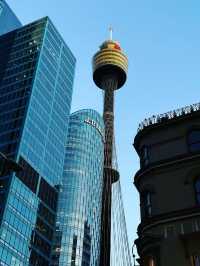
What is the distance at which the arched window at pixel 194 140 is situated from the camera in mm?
33469

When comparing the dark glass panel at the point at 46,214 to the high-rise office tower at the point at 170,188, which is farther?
the dark glass panel at the point at 46,214

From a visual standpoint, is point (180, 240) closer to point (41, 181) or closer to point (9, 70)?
point (41, 181)

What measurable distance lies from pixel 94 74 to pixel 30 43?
26283 millimetres

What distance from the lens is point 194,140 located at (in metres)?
34.1

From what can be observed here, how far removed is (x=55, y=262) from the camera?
145000 mm

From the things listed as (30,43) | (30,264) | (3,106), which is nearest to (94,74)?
(30,43)

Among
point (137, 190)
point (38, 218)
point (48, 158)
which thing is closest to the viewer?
point (137, 190)

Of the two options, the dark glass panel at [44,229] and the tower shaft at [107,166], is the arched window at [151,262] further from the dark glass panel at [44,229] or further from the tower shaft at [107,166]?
the tower shaft at [107,166]

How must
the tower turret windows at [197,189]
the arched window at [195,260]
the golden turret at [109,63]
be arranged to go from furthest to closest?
the golden turret at [109,63] → the tower turret windows at [197,189] → the arched window at [195,260]

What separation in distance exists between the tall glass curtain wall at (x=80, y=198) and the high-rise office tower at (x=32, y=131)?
22.0 meters

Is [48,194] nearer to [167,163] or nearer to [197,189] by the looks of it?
[167,163]

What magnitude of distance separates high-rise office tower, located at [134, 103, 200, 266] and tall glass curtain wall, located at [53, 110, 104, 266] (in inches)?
4625

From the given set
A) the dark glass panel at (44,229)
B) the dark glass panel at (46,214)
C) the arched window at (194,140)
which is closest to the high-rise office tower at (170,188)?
the arched window at (194,140)

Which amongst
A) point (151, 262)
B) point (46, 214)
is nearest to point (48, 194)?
point (46, 214)
